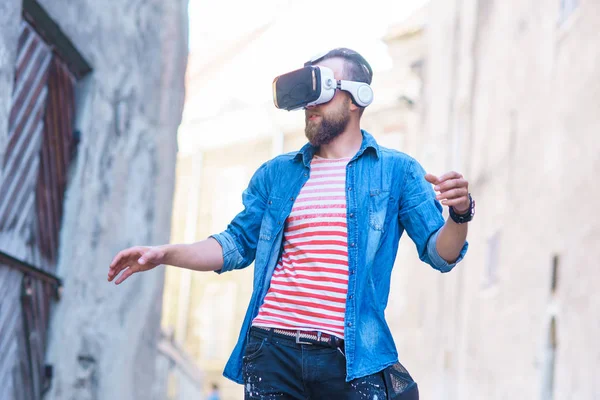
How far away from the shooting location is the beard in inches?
128

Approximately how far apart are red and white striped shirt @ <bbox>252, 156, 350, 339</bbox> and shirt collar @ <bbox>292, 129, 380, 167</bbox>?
0.31 ft

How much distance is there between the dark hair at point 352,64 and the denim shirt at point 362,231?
0.22 m

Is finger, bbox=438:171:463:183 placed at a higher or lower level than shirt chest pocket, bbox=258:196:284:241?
higher

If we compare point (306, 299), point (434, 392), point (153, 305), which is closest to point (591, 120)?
point (153, 305)

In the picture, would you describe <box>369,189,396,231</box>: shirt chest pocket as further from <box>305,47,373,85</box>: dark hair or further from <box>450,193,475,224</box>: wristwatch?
<box>305,47,373,85</box>: dark hair

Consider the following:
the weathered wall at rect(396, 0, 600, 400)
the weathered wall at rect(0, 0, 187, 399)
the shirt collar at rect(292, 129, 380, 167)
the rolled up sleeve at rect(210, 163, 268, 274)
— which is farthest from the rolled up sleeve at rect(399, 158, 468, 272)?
the weathered wall at rect(396, 0, 600, 400)

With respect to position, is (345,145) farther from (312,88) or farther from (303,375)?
(303,375)

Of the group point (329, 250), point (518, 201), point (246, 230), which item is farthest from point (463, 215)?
point (518, 201)

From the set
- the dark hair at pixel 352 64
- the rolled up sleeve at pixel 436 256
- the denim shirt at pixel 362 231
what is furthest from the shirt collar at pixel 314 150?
the rolled up sleeve at pixel 436 256

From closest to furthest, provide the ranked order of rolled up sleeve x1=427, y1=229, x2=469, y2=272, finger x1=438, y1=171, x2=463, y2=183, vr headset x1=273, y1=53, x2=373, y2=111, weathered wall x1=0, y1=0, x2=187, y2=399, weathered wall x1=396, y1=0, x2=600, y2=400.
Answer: finger x1=438, y1=171, x2=463, y2=183, rolled up sleeve x1=427, y1=229, x2=469, y2=272, vr headset x1=273, y1=53, x2=373, y2=111, weathered wall x1=0, y1=0, x2=187, y2=399, weathered wall x1=396, y1=0, x2=600, y2=400

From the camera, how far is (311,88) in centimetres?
319

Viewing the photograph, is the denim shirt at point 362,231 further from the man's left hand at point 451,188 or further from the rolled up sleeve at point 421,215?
the man's left hand at point 451,188

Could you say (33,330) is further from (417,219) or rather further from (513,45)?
(513,45)

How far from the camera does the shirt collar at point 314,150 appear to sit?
326cm
